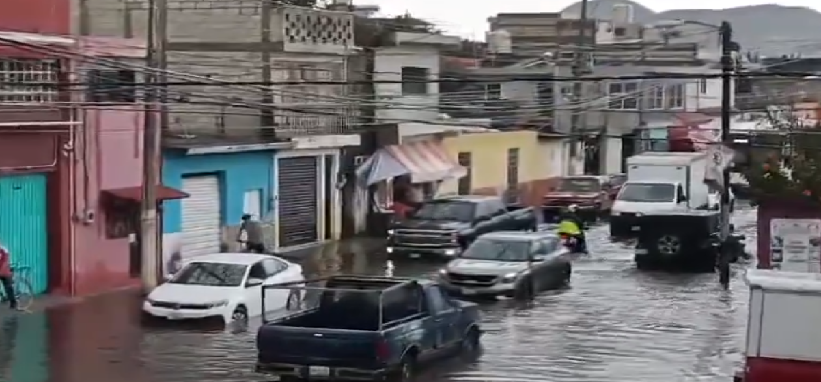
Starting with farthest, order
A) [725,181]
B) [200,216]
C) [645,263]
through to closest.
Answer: [645,263]
[200,216]
[725,181]

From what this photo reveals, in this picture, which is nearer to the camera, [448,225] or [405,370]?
[405,370]

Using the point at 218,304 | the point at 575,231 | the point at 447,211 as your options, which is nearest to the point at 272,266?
the point at 218,304

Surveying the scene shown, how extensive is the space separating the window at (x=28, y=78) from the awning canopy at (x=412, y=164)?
55.4 ft

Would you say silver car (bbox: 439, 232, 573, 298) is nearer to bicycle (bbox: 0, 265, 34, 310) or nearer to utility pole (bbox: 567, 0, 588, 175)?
bicycle (bbox: 0, 265, 34, 310)

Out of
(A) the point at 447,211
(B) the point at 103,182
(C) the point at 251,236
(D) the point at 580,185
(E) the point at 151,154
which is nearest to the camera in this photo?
(E) the point at 151,154

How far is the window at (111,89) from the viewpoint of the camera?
28422 millimetres

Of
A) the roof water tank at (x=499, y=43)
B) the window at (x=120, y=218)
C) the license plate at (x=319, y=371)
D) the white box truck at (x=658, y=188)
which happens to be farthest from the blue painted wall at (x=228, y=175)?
the roof water tank at (x=499, y=43)

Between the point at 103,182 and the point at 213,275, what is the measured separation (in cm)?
519

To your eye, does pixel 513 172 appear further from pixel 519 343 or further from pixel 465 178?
pixel 519 343

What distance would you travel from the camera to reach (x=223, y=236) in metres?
36.4

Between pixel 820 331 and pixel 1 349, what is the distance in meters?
12.4

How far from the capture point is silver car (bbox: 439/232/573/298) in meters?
29.0

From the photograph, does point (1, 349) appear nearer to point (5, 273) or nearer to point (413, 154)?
point (5, 273)

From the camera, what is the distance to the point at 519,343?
2388cm
